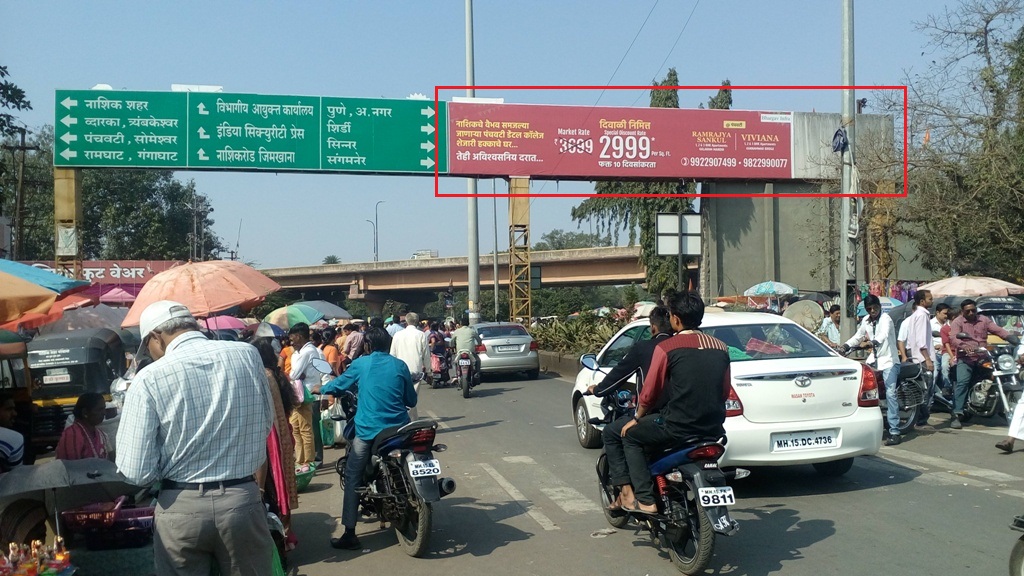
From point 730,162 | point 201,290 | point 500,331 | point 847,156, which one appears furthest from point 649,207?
point 201,290

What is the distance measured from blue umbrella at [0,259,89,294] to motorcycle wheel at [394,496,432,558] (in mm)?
3201

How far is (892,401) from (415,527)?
6.65 m

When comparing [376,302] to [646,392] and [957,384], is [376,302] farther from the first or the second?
[646,392]

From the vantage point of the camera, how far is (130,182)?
5725cm

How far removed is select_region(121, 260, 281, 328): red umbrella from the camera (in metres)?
9.73

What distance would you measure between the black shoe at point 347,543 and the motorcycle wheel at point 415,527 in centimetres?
35

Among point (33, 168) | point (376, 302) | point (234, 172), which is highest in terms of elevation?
point (33, 168)

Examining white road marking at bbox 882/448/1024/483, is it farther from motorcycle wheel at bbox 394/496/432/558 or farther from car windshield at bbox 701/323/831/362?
motorcycle wheel at bbox 394/496/432/558

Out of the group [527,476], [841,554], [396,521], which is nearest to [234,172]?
[527,476]

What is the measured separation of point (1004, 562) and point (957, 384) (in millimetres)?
6529

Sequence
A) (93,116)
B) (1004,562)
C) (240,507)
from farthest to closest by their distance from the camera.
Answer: (93,116), (1004,562), (240,507)

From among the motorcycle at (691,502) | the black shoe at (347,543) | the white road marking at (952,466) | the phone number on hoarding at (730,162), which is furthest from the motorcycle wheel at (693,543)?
the phone number on hoarding at (730,162)

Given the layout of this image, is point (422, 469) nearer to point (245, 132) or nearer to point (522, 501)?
point (522, 501)

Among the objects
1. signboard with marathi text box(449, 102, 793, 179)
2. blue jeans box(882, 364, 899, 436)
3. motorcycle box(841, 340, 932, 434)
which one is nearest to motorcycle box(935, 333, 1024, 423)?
motorcycle box(841, 340, 932, 434)
